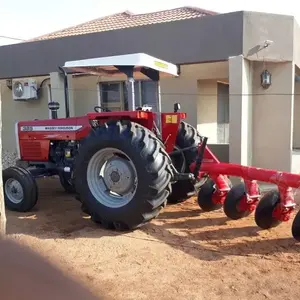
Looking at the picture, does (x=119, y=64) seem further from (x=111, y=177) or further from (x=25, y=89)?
(x=25, y=89)

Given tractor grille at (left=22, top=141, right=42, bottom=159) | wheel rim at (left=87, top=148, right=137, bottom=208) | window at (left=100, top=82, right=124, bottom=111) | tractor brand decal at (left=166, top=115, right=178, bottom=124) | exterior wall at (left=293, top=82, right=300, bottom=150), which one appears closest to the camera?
wheel rim at (left=87, top=148, right=137, bottom=208)

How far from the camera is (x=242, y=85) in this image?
722 cm

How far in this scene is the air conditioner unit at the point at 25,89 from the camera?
1027cm

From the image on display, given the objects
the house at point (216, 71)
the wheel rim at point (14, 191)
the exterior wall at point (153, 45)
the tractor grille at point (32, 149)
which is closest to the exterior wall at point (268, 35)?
the house at point (216, 71)

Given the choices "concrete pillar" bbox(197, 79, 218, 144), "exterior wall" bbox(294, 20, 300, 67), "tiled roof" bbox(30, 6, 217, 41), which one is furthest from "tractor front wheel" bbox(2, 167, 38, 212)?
"exterior wall" bbox(294, 20, 300, 67)

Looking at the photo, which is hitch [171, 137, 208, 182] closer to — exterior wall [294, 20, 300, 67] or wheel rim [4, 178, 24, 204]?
wheel rim [4, 178, 24, 204]

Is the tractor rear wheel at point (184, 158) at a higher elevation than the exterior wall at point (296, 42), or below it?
below

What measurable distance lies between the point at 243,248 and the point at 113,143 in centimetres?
203

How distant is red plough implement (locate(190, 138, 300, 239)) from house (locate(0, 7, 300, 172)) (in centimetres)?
194

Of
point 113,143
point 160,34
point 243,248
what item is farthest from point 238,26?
point 243,248

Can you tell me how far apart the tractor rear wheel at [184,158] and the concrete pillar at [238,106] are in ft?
4.39

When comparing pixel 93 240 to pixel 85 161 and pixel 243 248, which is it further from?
pixel 243 248

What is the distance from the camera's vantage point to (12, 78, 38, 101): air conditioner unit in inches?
404

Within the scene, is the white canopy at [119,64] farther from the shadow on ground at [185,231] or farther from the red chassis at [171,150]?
the shadow on ground at [185,231]
